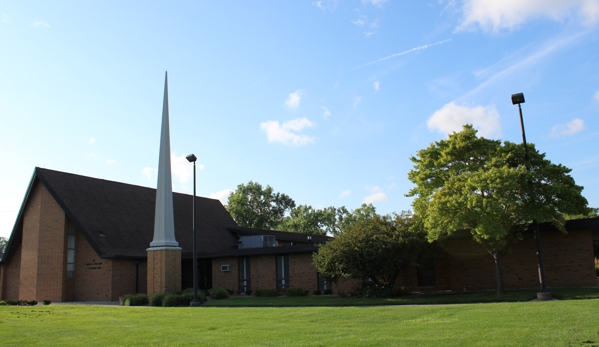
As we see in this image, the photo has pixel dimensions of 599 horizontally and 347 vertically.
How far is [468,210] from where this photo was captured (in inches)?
777

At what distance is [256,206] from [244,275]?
38.0 m

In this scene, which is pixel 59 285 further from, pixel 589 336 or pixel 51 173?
pixel 589 336

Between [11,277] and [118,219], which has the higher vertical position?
[118,219]

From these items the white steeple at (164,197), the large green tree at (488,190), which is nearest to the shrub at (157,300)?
the white steeple at (164,197)

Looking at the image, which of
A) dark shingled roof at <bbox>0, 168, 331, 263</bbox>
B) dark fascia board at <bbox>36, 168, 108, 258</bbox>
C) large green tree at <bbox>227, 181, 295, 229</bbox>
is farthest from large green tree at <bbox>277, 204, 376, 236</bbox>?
dark fascia board at <bbox>36, 168, 108, 258</bbox>

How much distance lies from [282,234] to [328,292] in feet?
55.8

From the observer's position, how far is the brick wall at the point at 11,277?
3497 cm

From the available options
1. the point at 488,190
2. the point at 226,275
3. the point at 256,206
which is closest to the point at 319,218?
the point at 256,206

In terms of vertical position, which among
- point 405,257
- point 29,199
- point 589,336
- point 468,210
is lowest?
point 589,336

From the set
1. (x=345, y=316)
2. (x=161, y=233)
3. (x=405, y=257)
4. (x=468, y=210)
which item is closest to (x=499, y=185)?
(x=468, y=210)

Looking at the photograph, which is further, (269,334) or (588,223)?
(588,223)

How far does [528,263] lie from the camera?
24047 millimetres

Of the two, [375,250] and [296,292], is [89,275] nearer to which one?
[296,292]

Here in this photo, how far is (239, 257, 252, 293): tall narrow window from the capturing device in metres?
31.6
